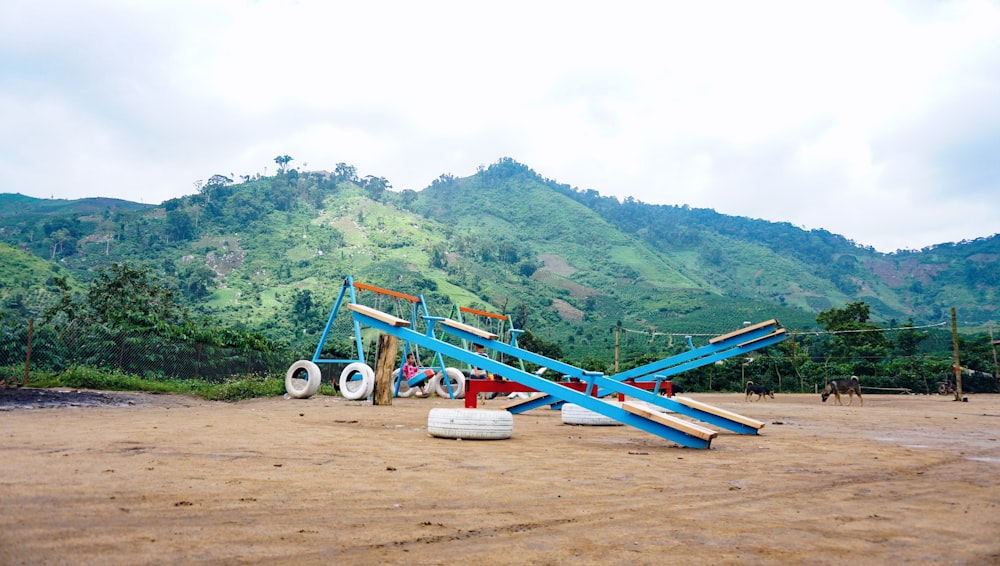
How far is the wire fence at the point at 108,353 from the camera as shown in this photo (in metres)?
14.9

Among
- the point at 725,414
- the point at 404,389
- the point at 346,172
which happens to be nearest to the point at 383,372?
the point at 404,389

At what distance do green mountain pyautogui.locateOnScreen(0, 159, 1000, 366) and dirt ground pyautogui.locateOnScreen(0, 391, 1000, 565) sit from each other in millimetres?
37978

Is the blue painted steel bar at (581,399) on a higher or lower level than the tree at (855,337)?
lower

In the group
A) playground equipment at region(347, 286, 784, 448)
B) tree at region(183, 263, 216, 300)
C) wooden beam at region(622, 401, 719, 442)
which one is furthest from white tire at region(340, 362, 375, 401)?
tree at region(183, 263, 216, 300)

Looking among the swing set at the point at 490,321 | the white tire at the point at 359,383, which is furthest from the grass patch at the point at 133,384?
the swing set at the point at 490,321

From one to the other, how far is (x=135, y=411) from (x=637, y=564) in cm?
1031

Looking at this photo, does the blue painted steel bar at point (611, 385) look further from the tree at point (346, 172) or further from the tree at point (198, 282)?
the tree at point (346, 172)

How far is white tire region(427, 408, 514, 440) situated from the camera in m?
7.59

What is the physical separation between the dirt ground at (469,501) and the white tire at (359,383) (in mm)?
7606

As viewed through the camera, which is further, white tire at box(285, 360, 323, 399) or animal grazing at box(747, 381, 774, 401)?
animal grazing at box(747, 381, 774, 401)

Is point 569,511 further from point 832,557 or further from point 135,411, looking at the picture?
point 135,411

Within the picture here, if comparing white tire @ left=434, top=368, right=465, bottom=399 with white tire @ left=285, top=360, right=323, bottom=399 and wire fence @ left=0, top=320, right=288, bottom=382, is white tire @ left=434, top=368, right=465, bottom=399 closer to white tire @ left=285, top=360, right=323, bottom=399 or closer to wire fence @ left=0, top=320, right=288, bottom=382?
white tire @ left=285, top=360, right=323, bottom=399

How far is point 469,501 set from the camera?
383 cm

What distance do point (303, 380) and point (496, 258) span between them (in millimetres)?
93737
